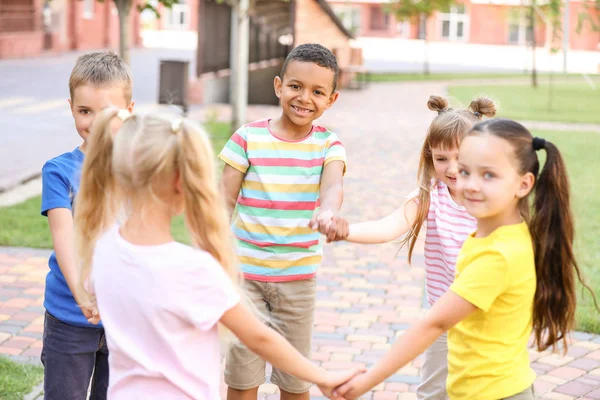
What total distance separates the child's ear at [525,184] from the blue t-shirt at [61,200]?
1.42 meters

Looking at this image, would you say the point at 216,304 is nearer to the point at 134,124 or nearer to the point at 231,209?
the point at 134,124

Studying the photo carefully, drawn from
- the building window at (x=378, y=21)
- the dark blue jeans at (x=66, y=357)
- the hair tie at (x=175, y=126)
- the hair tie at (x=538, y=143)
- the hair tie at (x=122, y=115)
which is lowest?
the dark blue jeans at (x=66, y=357)

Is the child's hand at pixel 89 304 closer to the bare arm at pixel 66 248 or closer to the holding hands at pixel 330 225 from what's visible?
the bare arm at pixel 66 248

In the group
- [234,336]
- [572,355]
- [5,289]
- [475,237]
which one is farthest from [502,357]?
[5,289]

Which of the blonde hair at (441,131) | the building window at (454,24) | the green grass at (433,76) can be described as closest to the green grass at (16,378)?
the blonde hair at (441,131)

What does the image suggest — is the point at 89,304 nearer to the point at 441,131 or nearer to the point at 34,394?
the point at 441,131

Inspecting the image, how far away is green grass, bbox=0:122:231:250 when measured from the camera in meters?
7.32

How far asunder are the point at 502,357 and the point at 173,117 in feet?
3.68

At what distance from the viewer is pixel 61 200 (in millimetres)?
2928

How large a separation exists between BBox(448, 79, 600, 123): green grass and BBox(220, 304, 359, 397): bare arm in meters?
15.8

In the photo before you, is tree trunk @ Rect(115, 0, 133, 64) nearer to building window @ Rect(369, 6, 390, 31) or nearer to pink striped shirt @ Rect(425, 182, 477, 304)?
pink striped shirt @ Rect(425, 182, 477, 304)

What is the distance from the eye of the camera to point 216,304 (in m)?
2.22

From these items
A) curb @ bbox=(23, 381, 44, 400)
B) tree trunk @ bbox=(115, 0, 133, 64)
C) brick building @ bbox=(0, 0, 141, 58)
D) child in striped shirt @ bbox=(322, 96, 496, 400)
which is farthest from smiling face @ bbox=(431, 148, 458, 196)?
brick building @ bbox=(0, 0, 141, 58)

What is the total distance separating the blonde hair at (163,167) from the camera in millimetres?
2193
